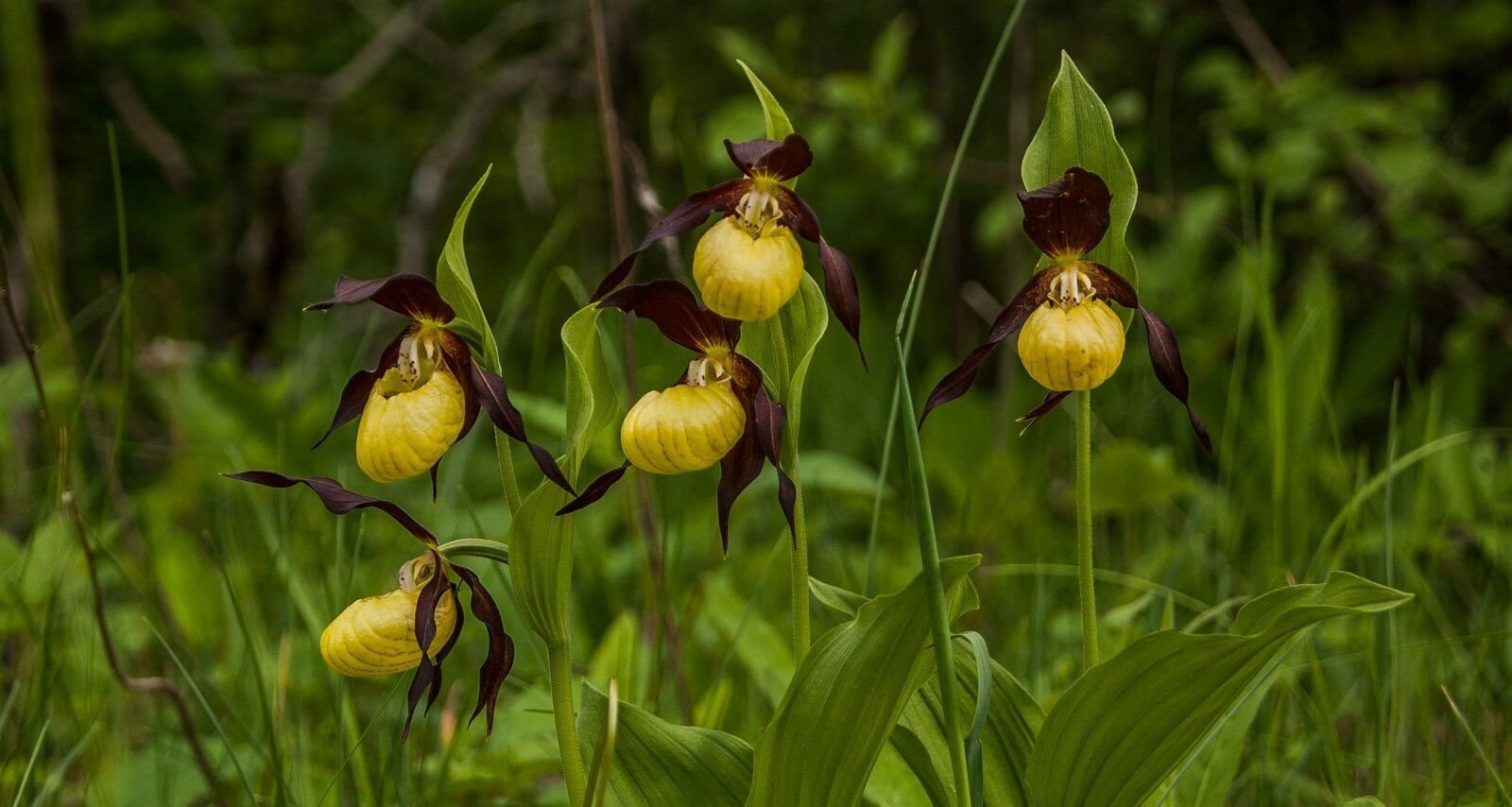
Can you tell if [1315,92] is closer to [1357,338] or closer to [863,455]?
[1357,338]

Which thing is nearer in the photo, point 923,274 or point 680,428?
point 680,428

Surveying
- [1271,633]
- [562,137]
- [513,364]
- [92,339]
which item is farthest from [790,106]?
[92,339]

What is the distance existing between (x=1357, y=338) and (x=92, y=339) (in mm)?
4319

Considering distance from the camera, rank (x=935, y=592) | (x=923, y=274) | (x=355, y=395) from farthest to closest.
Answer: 1. (x=923, y=274)
2. (x=355, y=395)
3. (x=935, y=592)


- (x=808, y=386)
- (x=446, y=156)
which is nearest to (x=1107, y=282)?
(x=808, y=386)

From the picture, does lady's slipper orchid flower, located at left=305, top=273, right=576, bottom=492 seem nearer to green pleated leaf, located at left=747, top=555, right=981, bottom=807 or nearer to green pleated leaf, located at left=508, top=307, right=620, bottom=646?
green pleated leaf, located at left=508, top=307, right=620, bottom=646

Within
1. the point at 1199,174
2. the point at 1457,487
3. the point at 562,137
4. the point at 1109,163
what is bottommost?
the point at 1109,163

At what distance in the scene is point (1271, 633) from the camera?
75 centimetres

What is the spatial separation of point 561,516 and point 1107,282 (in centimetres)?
45

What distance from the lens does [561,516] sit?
0.85 m

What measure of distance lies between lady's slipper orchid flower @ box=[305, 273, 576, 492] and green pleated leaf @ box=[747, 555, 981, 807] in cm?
24

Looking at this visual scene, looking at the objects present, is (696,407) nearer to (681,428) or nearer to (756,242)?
(681,428)

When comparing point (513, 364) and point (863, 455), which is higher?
point (863, 455)

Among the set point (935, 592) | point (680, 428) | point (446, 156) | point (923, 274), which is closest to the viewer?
point (935, 592)
